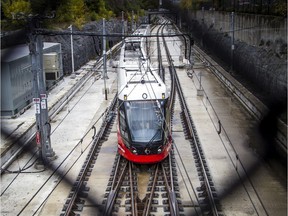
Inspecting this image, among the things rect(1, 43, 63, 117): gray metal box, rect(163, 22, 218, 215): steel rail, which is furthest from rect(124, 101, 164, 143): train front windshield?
rect(1, 43, 63, 117): gray metal box

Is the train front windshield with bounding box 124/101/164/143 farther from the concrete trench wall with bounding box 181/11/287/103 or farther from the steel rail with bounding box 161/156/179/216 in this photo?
the concrete trench wall with bounding box 181/11/287/103

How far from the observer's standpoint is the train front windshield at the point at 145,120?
793 centimetres

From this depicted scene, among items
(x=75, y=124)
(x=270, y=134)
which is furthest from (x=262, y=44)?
(x=270, y=134)

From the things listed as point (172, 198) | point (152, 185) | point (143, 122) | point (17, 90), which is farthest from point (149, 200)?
point (17, 90)

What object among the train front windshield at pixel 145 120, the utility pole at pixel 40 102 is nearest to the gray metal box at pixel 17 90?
the utility pole at pixel 40 102

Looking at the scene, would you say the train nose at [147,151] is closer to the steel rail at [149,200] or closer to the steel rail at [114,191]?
the steel rail at [149,200]

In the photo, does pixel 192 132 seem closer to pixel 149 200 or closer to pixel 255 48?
pixel 149 200

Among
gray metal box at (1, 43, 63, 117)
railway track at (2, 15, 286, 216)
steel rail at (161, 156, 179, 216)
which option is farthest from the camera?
gray metal box at (1, 43, 63, 117)

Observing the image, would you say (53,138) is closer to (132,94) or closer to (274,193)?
(132,94)

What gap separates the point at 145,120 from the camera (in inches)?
316

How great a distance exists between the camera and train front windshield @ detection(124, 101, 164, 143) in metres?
Answer: 7.93

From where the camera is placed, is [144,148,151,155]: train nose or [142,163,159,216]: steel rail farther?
[144,148,151,155]: train nose

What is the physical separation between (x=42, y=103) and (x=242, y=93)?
26.6 ft

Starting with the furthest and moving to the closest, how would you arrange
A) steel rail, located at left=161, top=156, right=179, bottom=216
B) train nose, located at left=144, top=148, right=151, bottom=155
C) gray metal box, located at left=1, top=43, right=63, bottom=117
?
1. gray metal box, located at left=1, top=43, right=63, bottom=117
2. train nose, located at left=144, top=148, right=151, bottom=155
3. steel rail, located at left=161, top=156, right=179, bottom=216
